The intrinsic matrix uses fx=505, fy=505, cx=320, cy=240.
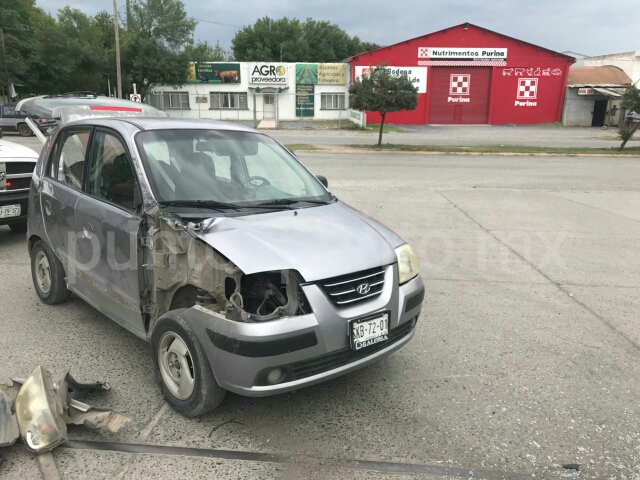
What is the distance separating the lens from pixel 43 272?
471cm

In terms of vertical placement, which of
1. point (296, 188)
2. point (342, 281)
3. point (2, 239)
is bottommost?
point (2, 239)

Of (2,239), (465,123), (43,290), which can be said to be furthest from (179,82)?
(43,290)

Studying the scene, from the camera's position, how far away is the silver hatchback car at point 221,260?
2699 millimetres

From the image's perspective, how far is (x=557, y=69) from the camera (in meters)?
41.3

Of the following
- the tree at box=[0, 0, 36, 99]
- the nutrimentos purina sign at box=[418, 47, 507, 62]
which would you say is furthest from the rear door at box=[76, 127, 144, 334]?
the nutrimentos purina sign at box=[418, 47, 507, 62]

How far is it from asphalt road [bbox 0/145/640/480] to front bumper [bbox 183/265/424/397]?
40 centimetres

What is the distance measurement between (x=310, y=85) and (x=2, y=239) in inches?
1515

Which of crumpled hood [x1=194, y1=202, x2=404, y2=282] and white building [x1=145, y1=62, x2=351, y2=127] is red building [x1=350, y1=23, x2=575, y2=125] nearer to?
white building [x1=145, y1=62, x2=351, y2=127]

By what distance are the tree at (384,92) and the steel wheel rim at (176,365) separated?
20.4 m

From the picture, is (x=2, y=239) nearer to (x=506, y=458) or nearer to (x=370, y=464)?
(x=370, y=464)

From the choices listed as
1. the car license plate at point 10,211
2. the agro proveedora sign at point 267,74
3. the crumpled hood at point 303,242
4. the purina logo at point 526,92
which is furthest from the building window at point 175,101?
the crumpled hood at point 303,242

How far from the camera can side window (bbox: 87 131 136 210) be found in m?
3.45

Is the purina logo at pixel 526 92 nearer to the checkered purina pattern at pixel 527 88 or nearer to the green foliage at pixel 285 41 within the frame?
the checkered purina pattern at pixel 527 88

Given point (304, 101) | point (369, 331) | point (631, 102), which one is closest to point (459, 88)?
point (304, 101)
